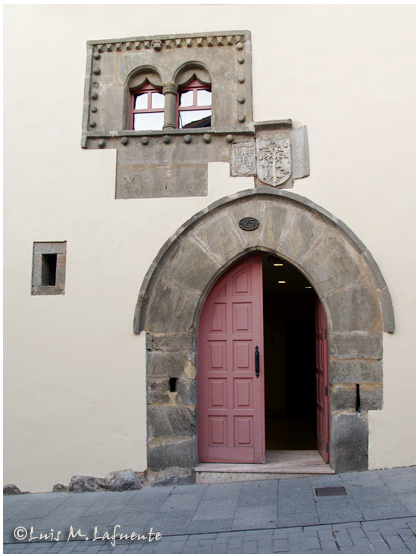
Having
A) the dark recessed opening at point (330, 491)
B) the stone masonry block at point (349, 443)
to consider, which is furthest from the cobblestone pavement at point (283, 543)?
the stone masonry block at point (349, 443)

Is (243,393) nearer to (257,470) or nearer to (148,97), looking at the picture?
(257,470)

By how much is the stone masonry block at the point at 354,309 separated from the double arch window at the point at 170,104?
96.4 inches

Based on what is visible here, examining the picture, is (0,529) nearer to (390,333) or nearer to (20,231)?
(20,231)

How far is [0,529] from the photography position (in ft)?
12.3

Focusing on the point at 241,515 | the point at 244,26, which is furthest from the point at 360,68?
the point at 241,515

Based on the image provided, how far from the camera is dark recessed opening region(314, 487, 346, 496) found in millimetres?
3789

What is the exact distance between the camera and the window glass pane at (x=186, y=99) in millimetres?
5070

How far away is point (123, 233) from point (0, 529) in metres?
2.92

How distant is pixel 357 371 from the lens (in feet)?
14.0

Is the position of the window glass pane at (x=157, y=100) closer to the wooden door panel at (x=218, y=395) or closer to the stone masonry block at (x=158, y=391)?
the stone masonry block at (x=158, y=391)

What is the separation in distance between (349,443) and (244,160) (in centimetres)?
303

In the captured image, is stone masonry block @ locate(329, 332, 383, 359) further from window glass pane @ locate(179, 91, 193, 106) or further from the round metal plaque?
window glass pane @ locate(179, 91, 193, 106)

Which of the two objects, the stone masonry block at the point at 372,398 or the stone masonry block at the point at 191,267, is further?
the stone masonry block at the point at 191,267

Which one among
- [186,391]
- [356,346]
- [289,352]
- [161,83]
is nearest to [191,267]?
[186,391]
